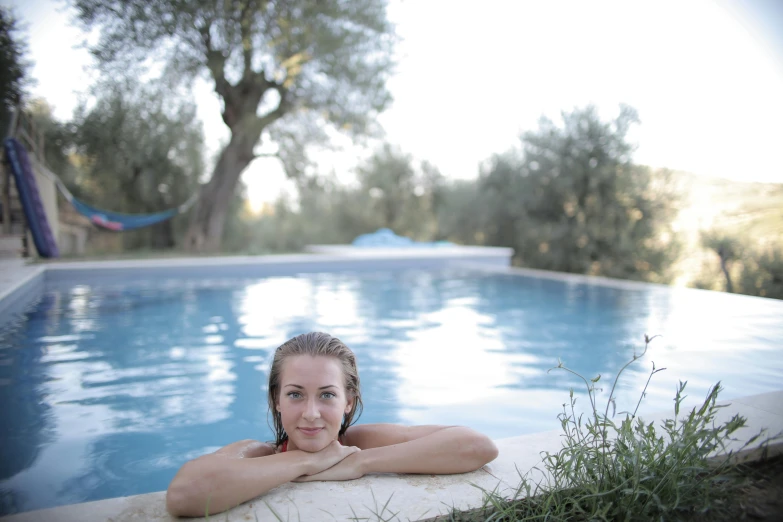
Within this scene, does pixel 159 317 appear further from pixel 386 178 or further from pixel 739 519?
pixel 386 178

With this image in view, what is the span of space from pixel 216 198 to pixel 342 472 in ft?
33.0

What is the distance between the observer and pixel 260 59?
337 inches

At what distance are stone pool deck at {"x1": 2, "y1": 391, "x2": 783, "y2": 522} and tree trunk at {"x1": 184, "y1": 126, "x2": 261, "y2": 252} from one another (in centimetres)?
994

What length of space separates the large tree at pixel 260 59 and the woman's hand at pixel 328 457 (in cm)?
264

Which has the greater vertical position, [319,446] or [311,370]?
[311,370]

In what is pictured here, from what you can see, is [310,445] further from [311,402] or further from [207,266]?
[207,266]

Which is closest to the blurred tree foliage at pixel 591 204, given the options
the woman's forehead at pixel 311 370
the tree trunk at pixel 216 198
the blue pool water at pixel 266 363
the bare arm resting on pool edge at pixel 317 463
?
the blue pool water at pixel 266 363

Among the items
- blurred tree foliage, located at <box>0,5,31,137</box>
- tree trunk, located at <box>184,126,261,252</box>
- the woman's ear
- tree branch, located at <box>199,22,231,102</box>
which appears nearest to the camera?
the woman's ear

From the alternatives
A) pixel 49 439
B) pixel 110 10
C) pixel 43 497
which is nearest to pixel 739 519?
pixel 43 497

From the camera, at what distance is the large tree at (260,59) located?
3.94 meters

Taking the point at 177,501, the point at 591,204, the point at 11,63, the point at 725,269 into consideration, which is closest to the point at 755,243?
the point at 725,269

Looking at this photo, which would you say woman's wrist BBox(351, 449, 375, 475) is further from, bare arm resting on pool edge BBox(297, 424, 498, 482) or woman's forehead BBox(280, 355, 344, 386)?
woman's forehead BBox(280, 355, 344, 386)

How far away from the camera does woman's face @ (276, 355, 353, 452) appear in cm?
133

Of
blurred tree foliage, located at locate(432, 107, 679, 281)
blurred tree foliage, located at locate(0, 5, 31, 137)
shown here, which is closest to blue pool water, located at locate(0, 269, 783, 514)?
blurred tree foliage, located at locate(0, 5, 31, 137)
